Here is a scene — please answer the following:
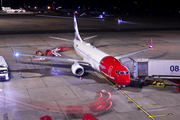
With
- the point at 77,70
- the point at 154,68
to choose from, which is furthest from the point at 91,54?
the point at 154,68

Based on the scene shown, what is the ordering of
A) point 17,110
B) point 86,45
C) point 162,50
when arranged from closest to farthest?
point 17,110 < point 86,45 < point 162,50

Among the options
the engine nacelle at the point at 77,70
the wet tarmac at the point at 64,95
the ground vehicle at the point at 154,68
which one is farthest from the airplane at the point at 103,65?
the ground vehicle at the point at 154,68

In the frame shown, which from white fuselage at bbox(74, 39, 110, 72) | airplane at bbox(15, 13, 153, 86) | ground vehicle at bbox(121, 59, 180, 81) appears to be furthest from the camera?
white fuselage at bbox(74, 39, 110, 72)

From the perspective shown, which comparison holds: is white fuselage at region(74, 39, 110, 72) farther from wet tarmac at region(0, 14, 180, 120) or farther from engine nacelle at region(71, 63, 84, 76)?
wet tarmac at region(0, 14, 180, 120)

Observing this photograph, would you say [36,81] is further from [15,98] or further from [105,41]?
[105,41]

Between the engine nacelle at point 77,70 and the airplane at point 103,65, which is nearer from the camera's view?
the airplane at point 103,65

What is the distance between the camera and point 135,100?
2562cm

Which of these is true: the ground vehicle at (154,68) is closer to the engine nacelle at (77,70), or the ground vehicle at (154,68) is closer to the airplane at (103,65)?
the airplane at (103,65)

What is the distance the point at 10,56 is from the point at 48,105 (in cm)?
2322

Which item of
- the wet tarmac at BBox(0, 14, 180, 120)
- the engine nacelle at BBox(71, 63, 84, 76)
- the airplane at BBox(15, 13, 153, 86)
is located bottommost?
the wet tarmac at BBox(0, 14, 180, 120)

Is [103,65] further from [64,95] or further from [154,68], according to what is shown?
[154,68]

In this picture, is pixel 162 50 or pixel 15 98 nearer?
pixel 15 98

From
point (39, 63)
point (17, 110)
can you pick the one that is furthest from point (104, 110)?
point (39, 63)

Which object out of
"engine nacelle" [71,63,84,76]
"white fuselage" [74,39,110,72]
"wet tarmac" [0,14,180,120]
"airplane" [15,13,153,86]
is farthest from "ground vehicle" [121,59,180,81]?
"engine nacelle" [71,63,84,76]
